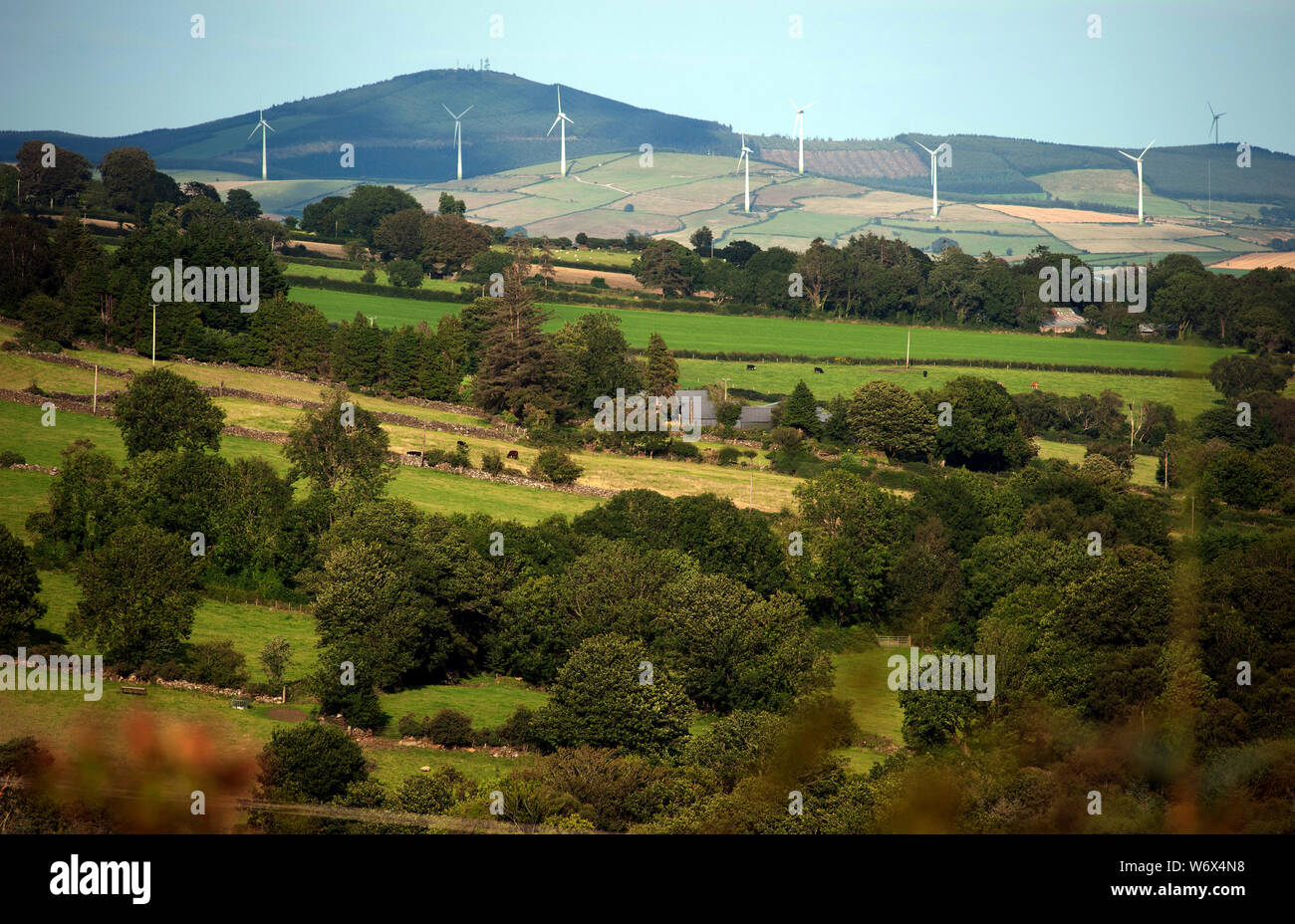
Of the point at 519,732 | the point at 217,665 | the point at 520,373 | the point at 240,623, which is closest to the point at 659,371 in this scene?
the point at 520,373

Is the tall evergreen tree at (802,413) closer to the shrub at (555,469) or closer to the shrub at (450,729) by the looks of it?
the shrub at (555,469)

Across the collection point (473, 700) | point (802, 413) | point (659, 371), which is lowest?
point (473, 700)

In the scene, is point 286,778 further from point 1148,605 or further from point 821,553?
point 821,553

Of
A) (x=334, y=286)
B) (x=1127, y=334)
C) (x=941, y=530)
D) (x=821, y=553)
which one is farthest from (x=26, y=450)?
(x=1127, y=334)

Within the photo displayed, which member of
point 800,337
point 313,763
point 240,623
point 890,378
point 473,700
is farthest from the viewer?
point 800,337

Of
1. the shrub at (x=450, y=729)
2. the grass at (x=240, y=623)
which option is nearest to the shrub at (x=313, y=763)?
the shrub at (x=450, y=729)

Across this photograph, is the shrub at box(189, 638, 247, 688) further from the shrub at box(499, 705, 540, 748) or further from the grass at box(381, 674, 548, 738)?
the shrub at box(499, 705, 540, 748)

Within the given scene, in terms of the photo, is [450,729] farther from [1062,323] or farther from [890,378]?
[1062,323]
